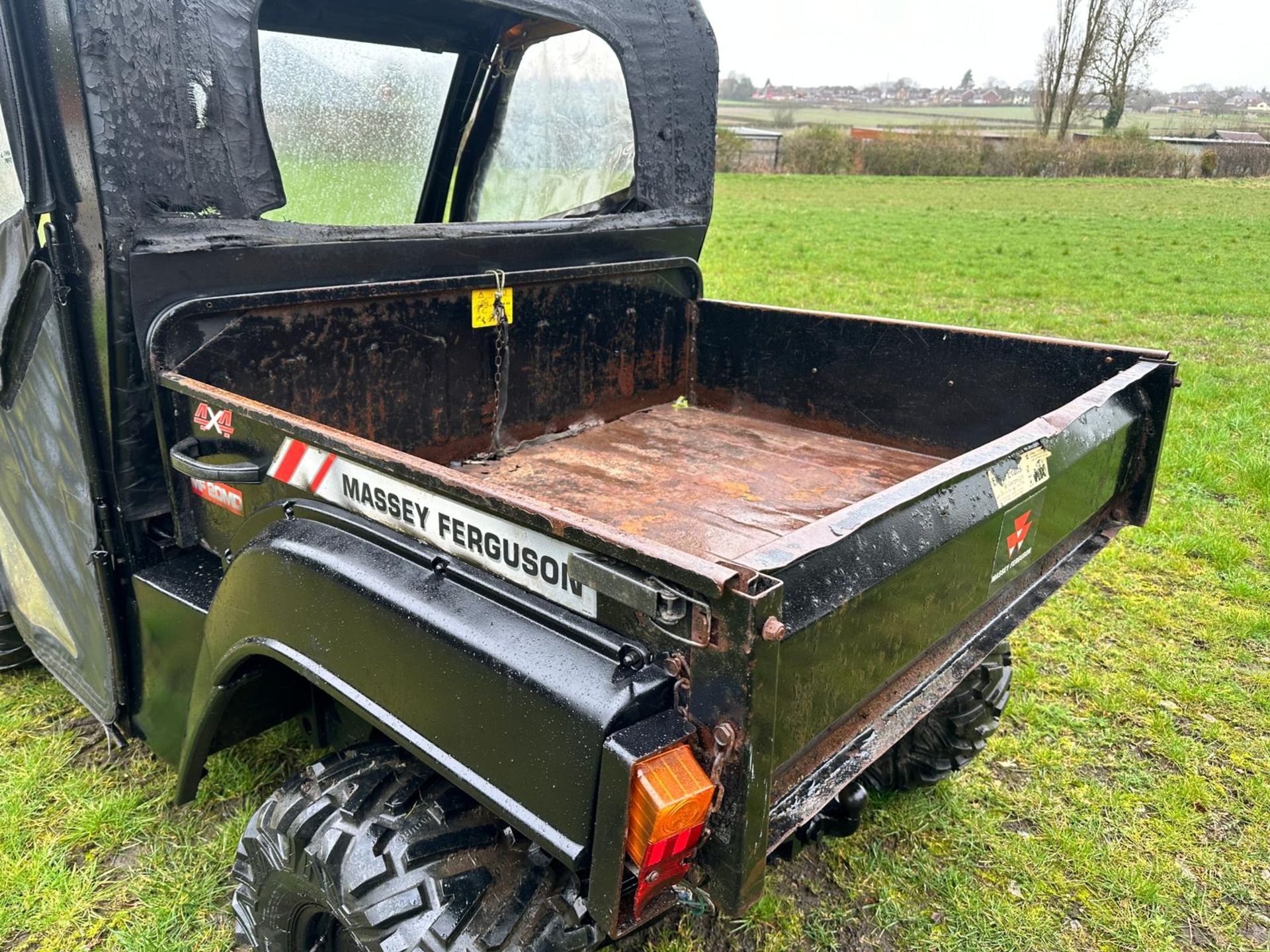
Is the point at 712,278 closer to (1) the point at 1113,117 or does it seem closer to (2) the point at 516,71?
(2) the point at 516,71

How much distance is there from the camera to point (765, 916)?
234 centimetres

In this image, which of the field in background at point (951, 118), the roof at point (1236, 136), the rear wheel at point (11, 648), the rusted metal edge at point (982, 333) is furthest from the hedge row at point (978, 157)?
the rear wheel at point (11, 648)

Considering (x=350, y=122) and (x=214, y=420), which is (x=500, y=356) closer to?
(x=350, y=122)

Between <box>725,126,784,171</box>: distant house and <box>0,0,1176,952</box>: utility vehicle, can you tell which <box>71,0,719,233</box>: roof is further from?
<box>725,126,784,171</box>: distant house

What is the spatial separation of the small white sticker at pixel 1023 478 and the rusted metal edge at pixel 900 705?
26 centimetres

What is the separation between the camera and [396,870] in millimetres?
1574

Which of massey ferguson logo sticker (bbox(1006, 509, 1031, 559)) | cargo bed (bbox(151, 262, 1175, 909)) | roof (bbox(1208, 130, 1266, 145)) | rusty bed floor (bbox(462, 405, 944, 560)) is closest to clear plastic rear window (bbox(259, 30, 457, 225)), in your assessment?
cargo bed (bbox(151, 262, 1175, 909))

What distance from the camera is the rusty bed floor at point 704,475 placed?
2.58 m

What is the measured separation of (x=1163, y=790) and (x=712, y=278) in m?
8.79

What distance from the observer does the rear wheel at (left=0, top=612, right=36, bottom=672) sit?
3.05 metres

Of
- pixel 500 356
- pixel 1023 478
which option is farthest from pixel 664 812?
pixel 500 356

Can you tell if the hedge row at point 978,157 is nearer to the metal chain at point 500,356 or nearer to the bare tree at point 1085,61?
the bare tree at point 1085,61

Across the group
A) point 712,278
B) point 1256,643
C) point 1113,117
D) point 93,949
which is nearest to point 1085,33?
point 1113,117

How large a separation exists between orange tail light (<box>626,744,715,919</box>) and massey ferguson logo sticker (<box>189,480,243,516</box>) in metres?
1.18
